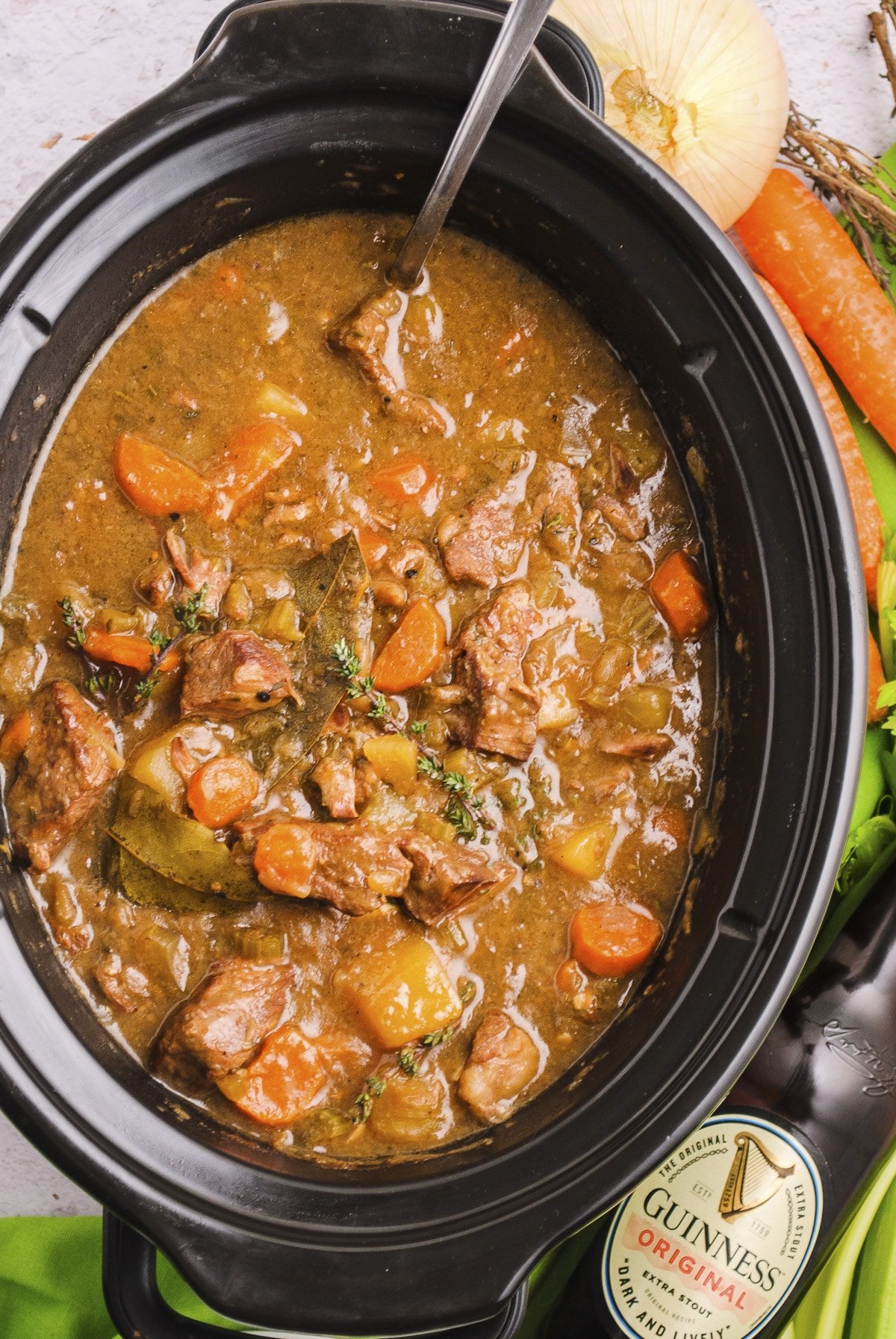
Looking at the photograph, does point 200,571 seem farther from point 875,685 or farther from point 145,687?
point 875,685

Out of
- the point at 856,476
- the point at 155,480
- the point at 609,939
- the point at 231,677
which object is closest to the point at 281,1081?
the point at 609,939

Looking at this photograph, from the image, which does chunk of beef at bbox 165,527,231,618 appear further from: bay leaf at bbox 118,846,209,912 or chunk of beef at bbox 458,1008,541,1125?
chunk of beef at bbox 458,1008,541,1125

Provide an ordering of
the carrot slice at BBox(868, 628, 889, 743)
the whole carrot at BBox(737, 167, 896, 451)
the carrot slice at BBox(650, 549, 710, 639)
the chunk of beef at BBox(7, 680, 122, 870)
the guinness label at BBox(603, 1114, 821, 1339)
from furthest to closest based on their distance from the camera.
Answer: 1. the whole carrot at BBox(737, 167, 896, 451)
2. the carrot slice at BBox(868, 628, 889, 743)
3. the guinness label at BBox(603, 1114, 821, 1339)
4. the carrot slice at BBox(650, 549, 710, 639)
5. the chunk of beef at BBox(7, 680, 122, 870)

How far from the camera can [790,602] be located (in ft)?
7.99

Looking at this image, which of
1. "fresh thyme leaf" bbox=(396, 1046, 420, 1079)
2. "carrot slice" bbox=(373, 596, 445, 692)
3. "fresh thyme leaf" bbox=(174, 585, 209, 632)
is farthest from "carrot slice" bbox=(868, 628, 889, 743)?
"fresh thyme leaf" bbox=(174, 585, 209, 632)

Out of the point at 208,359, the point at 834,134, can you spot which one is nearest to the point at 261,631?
the point at 208,359

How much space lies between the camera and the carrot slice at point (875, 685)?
3045mm

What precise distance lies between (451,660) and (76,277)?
1185 millimetres

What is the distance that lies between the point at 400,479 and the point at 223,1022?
131cm

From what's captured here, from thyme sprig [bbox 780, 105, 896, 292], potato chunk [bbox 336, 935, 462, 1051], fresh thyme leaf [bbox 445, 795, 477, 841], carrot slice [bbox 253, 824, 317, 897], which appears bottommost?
potato chunk [bbox 336, 935, 462, 1051]

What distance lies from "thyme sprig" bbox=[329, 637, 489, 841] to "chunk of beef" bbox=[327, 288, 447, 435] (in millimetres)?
582

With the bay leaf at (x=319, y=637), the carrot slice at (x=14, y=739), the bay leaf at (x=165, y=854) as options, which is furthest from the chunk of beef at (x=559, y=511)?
the carrot slice at (x=14, y=739)

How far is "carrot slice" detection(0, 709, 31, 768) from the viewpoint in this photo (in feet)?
7.89

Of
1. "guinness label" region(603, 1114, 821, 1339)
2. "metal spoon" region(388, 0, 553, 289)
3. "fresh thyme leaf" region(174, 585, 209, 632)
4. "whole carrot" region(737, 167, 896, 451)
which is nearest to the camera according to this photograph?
"metal spoon" region(388, 0, 553, 289)
